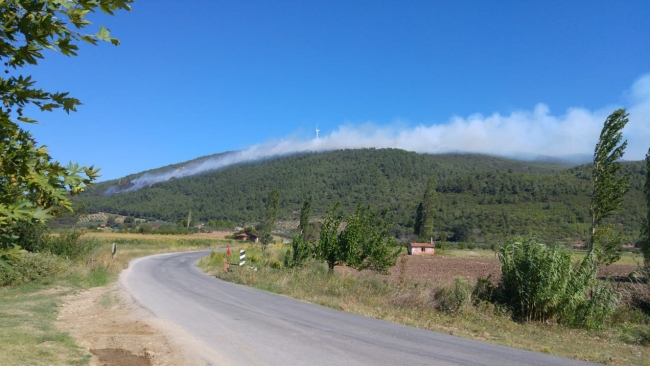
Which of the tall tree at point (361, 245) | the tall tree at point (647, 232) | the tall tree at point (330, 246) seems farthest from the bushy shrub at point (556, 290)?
the tall tree at point (647, 232)

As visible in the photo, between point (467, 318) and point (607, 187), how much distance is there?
1502 cm

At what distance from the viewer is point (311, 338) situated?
1009 cm

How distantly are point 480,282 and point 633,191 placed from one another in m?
101

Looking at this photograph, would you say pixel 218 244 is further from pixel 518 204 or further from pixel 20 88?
pixel 20 88

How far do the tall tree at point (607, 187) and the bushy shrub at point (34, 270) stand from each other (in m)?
25.8

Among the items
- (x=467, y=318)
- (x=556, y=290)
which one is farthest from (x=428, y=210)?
(x=467, y=318)

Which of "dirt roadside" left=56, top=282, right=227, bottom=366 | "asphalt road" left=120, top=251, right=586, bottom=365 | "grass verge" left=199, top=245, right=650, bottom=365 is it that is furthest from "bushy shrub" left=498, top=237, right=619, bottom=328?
"dirt roadside" left=56, top=282, right=227, bottom=366

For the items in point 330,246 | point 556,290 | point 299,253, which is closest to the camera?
point 556,290

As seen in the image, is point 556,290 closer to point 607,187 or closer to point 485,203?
point 607,187

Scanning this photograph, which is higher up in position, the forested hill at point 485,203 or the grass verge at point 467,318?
the forested hill at point 485,203

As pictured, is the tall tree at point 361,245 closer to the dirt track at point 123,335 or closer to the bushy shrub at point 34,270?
the dirt track at point 123,335

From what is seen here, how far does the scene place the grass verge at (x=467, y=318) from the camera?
10750 millimetres

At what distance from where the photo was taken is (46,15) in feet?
12.0

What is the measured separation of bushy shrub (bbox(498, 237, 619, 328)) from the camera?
47.2 ft
